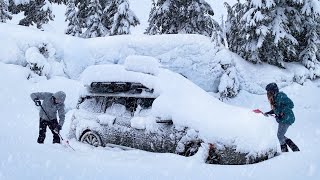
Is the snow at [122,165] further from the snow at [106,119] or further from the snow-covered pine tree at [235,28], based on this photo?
the snow-covered pine tree at [235,28]

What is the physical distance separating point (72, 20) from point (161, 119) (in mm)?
18416

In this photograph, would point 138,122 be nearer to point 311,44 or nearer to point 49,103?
point 49,103

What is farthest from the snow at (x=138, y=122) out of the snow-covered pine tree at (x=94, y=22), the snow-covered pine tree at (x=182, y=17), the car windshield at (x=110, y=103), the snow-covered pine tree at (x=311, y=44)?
the snow-covered pine tree at (x=94, y=22)

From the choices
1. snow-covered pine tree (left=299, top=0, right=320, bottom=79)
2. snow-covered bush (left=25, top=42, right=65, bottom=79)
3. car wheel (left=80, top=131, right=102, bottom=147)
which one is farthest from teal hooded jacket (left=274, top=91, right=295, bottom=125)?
snow-covered pine tree (left=299, top=0, right=320, bottom=79)

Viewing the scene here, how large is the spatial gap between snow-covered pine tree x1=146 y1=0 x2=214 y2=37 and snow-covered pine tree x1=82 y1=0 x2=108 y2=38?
480 centimetres

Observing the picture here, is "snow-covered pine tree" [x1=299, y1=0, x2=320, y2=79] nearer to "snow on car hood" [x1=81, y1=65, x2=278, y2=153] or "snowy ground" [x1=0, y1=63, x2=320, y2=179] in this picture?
"snow on car hood" [x1=81, y1=65, x2=278, y2=153]

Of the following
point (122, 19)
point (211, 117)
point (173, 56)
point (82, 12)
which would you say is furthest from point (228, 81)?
point (82, 12)

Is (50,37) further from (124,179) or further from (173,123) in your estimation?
(124,179)

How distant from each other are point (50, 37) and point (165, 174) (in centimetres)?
1129

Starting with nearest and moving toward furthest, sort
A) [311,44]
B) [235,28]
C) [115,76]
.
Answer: [115,76] → [311,44] → [235,28]

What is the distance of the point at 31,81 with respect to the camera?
1430 cm

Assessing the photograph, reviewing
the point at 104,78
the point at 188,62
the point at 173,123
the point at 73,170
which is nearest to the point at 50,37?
the point at 188,62

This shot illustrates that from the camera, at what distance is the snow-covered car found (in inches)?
273

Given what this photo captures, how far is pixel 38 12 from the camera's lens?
21.2 m
